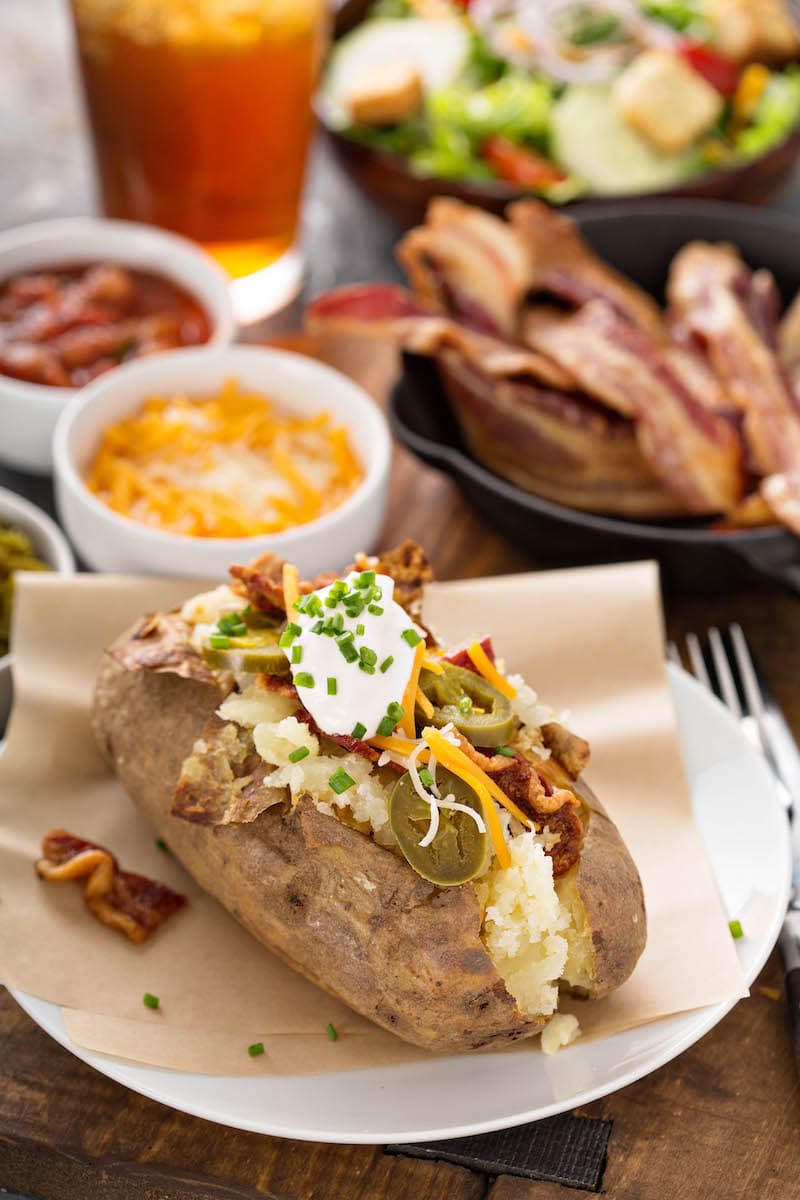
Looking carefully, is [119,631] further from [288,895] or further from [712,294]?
[712,294]

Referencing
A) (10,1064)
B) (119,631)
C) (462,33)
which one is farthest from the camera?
(462,33)

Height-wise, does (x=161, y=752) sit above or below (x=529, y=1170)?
above

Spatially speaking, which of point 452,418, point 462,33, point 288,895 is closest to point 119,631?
point 288,895

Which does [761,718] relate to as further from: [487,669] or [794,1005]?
[487,669]

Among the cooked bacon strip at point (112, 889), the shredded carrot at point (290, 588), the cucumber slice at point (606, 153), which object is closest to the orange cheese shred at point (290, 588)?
the shredded carrot at point (290, 588)

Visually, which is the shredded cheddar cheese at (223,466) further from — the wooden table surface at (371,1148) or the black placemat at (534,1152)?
the black placemat at (534,1152)
